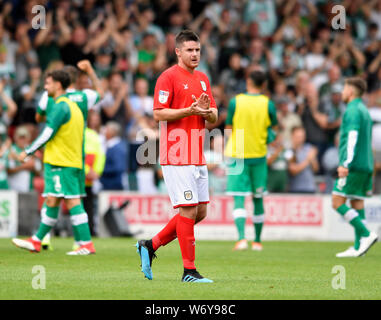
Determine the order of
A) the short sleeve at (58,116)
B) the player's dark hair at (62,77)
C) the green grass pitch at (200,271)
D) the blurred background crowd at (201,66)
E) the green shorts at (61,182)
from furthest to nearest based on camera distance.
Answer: the blurred background crowd at (201,66), the player's dark hair at (62,77), the green shorts at (61,182), the short sleeve at (58,116), the green grass pitch at (200,271)

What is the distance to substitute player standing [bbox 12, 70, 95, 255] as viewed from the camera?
38.4 feet

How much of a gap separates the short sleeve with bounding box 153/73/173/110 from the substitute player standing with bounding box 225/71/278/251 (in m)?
5.02

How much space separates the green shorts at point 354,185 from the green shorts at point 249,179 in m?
1.32

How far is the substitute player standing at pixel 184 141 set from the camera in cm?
842

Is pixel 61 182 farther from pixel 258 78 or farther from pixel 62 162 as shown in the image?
pixel 258 78

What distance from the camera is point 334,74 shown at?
21.3 metres

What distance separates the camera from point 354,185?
12711 millimetres

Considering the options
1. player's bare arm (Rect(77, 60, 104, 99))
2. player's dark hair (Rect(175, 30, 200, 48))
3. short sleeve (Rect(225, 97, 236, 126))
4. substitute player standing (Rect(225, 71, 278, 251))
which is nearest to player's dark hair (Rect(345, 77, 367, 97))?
substitute player standing (Rect(225, 71, 278, 251))

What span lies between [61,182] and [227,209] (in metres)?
6.11

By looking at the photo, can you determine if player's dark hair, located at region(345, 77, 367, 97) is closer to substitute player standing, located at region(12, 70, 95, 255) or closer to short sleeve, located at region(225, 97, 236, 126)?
short sleeve, located at region(225, 97, 236, 126)

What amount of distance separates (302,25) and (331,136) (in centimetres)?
434

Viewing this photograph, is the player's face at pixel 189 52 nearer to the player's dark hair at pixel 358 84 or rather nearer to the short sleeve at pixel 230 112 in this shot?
the player's dark hair at pixel 358 84

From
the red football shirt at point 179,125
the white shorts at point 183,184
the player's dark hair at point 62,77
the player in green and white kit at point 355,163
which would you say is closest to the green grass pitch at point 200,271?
the player in green and white kit at point 355,163
